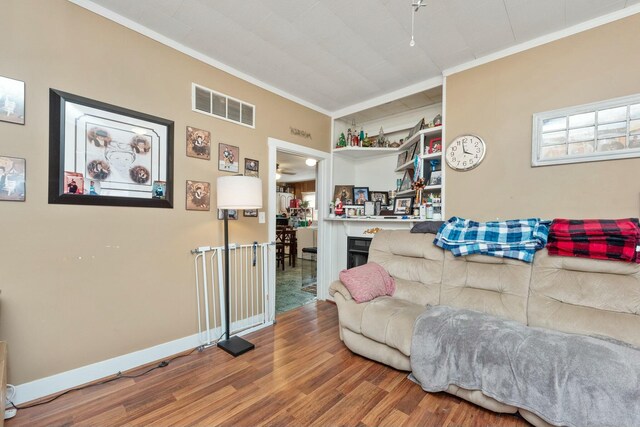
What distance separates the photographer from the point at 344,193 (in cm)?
384

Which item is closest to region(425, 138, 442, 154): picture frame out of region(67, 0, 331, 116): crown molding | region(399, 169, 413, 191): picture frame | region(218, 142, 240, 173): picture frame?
region(399, 169, 413, 191): picture frame

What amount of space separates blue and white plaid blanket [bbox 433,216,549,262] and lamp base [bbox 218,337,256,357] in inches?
73.4

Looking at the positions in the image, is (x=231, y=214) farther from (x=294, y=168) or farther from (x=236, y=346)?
(x=294, y=168)

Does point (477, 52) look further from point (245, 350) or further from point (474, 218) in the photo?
point (245, 350)

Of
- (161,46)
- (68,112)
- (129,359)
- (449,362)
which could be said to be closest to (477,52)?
(449,362)

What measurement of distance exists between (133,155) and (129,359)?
5.02 ft

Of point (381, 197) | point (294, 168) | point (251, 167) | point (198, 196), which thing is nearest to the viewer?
point (198, 196)

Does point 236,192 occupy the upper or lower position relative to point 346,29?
lower

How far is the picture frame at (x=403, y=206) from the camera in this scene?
3.26 meters

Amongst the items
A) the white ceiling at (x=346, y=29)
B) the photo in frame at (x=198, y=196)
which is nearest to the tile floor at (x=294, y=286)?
the photo in frame at (x=198, y=196)

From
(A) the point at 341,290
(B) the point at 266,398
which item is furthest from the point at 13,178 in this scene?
(A) the point at 341,290

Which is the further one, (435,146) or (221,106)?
(435,146)

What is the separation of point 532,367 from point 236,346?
2.08m

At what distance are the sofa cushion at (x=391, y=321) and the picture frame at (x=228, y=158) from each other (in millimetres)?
1783
